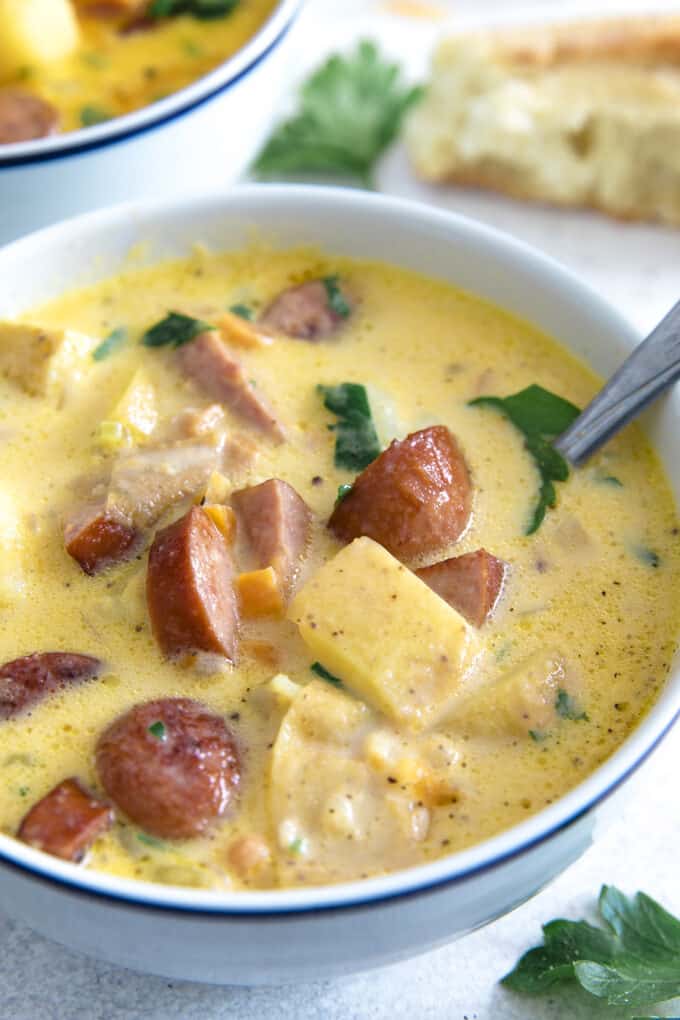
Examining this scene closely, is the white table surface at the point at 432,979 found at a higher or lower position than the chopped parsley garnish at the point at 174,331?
lower

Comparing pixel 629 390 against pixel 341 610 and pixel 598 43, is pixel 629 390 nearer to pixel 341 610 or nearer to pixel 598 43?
pixel 341 610

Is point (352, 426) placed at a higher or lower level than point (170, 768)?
higher

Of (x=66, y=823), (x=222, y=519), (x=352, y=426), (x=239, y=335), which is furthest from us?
(x=239, y=335)

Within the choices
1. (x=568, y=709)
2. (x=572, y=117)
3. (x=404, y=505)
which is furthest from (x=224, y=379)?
(x=572, y=117)

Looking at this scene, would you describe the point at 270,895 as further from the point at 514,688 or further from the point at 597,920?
the point at 597,920

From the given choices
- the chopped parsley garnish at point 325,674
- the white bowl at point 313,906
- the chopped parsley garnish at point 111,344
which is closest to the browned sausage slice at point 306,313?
the chopped parsley garnish at point 111,344

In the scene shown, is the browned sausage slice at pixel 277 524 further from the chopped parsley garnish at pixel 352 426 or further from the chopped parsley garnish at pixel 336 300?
the chopped parsley garnish at pixel 336 300
